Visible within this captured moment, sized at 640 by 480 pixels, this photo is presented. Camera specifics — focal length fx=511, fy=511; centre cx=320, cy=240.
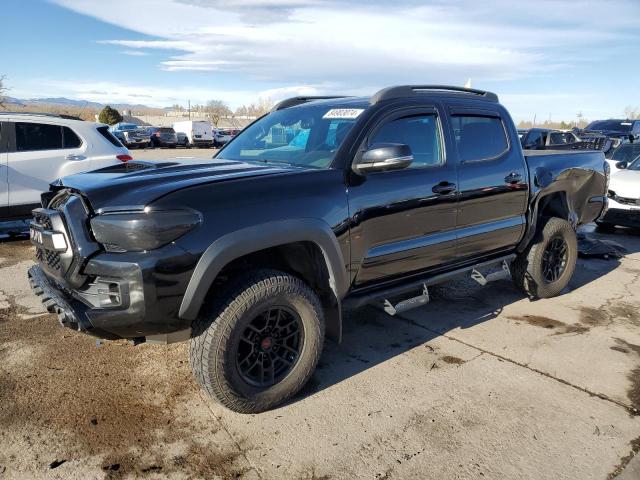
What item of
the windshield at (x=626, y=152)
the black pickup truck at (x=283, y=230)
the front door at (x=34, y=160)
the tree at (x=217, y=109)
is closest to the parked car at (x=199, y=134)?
the front door at (x=34, y=160)

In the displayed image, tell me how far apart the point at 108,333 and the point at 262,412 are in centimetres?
104

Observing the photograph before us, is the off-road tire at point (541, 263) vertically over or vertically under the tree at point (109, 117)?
under

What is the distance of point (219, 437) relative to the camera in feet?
9.46

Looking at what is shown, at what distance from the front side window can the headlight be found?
5.35 feet

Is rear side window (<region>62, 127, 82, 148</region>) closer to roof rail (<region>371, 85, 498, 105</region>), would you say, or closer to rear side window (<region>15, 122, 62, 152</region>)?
rear side window (<region>15, 122, 62, 152</region>)

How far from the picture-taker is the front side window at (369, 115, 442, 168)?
3.72 m

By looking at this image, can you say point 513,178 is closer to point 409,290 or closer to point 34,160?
point 409,290

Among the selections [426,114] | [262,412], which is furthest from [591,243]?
[262,412]

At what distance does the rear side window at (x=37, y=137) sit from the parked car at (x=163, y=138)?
29327 mm

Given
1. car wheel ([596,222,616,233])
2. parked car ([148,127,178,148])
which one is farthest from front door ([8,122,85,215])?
parked car ([148,127,178,148])

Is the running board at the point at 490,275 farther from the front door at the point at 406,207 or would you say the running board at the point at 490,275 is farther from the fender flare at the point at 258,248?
the fender flare at the point at 258,248

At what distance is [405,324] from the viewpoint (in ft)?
15.0

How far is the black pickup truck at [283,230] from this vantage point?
104 inches

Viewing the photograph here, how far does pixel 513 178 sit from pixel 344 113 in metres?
1.78
